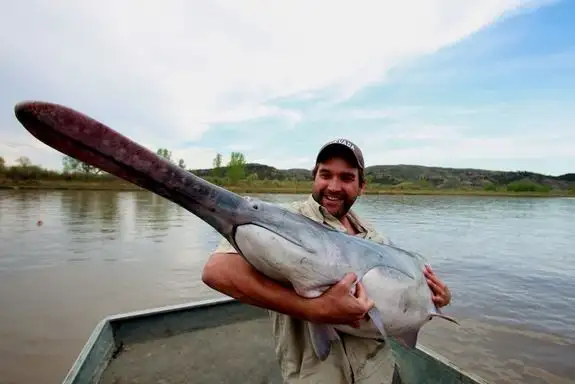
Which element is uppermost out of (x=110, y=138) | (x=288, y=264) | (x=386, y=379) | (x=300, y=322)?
(x=110, y=138)

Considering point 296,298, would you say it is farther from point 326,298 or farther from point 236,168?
point 236,168

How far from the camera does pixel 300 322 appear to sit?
7.20 feet

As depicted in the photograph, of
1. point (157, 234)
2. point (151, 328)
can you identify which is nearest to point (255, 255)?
point (151, 328)

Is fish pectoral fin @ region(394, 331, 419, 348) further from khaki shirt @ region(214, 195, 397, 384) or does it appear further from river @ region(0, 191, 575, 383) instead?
river @ region(0, 191, 575, 383)

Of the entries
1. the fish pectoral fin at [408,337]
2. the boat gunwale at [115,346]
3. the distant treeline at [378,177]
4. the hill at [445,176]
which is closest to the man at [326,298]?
the fish pectoral fin at [408,337]

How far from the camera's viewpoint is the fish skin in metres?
1.22

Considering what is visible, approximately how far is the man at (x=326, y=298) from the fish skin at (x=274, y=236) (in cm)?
7

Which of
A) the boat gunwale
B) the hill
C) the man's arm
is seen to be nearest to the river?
the boat gunwale

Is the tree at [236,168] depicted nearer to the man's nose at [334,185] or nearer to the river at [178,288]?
the river at [178,288]

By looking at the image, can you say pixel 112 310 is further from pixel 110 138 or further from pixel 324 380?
pixel 110 138

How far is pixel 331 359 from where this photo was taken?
2.12 meters

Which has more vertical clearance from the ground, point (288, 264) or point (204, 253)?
point (288, 264)

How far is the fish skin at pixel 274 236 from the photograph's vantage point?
1.22m

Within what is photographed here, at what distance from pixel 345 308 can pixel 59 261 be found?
14.2m
